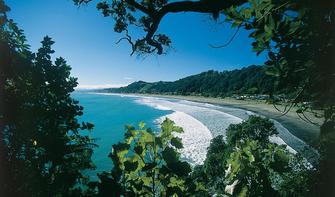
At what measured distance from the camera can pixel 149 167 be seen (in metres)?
1.80

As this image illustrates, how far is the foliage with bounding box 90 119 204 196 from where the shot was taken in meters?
1.74

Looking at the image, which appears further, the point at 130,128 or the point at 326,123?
the point at 326,123

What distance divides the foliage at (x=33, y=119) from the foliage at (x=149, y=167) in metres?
1.04

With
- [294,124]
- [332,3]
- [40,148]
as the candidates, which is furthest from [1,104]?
[294,124]

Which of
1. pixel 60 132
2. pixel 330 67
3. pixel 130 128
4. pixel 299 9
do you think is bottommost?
pixel 60 132

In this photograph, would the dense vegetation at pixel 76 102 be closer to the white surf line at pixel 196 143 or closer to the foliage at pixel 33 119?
the foliage at pixel 33 119

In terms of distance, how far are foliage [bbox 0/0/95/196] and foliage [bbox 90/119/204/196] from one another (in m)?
1.04

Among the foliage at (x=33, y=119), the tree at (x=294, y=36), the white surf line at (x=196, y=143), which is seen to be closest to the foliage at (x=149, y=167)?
the foliage at (x=33, y=119)

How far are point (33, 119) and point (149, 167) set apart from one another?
2164 millimetres

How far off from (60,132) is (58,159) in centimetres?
44

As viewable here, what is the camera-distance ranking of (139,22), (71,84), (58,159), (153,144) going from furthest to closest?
1. (139,22)
2. (71,84)
3. (58,159)
4. (153,144)

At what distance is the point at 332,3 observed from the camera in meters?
2.98

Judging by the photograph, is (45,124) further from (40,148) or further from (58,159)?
(58,159)

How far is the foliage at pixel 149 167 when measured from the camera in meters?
1.74
